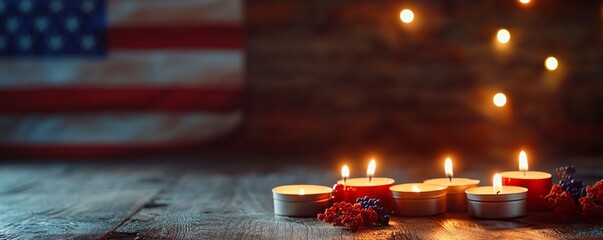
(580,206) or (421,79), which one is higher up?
(421,79)

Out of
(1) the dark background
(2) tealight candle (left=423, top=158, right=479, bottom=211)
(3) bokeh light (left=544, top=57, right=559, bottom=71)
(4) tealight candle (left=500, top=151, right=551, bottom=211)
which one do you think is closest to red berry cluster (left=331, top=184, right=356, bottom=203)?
(2) tealight candle (left=423, top=158, right=479, bottom=211)

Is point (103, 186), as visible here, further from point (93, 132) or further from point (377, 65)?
point (377, 65)

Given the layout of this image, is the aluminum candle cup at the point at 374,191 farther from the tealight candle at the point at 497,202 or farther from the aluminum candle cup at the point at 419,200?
the tealight candle at the point at 497,202

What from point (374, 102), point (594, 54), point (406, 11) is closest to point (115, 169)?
point (374, 102)

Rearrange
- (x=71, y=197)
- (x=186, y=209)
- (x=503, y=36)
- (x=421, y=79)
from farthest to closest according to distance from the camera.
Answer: (x=421, y=79) → (x=503, y=36) → (x=71, y=197) → (x=186, y=209)

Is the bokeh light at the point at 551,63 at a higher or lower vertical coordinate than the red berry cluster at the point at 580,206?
higher

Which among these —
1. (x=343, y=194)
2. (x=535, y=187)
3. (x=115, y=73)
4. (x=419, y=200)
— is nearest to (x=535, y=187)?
(x=535, y=187)

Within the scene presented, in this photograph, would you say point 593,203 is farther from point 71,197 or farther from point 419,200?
point 71,197

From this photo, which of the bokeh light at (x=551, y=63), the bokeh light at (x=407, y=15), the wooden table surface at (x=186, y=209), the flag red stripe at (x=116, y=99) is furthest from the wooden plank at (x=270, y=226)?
the bokeh light at (x=551, y=63)
